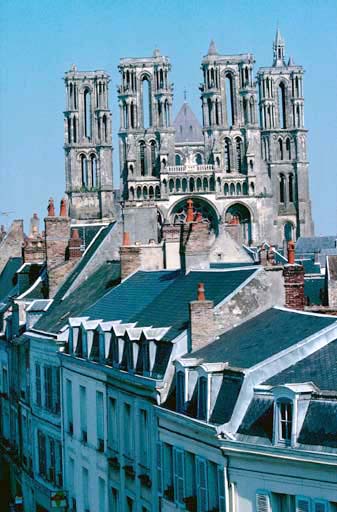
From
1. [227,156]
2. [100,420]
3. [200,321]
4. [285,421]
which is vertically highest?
[227,156]

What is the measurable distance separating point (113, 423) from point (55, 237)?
1383 cm

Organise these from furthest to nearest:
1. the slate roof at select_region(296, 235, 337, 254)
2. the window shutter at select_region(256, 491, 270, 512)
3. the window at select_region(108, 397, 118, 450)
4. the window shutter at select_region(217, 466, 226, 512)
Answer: the slate roof at select_region(296, 235, 337, 254), the window at select_region(108, 397, 118, 450), the window shutter at select_region(217, 466, 226, 512), the window shutter at select_region(256, 491, 270, 512)

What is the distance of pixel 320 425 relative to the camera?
15828 millimetres

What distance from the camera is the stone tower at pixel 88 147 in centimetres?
12338

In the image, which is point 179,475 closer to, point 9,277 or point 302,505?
point 302,505

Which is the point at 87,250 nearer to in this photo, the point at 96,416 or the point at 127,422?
the point at 96,416

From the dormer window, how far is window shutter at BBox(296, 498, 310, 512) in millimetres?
2944

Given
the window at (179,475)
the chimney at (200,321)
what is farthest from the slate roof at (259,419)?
the chimney at (200,321)

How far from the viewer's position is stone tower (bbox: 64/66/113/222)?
405 feet

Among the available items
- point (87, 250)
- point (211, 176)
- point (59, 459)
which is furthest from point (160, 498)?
point (211, 176)

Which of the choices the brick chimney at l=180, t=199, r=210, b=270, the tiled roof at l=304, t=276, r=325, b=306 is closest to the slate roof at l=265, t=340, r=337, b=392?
the brick chimney at l=180, t=199, r=210, b=270

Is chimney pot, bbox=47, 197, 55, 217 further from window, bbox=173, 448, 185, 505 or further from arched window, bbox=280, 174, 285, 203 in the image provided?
arched window, bbox=280, 174, 285, 203

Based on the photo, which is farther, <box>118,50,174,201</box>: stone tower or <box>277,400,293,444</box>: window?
<box>118,50,174,201</box>: stone tower

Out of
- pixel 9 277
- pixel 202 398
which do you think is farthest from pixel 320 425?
pixel 9 277
